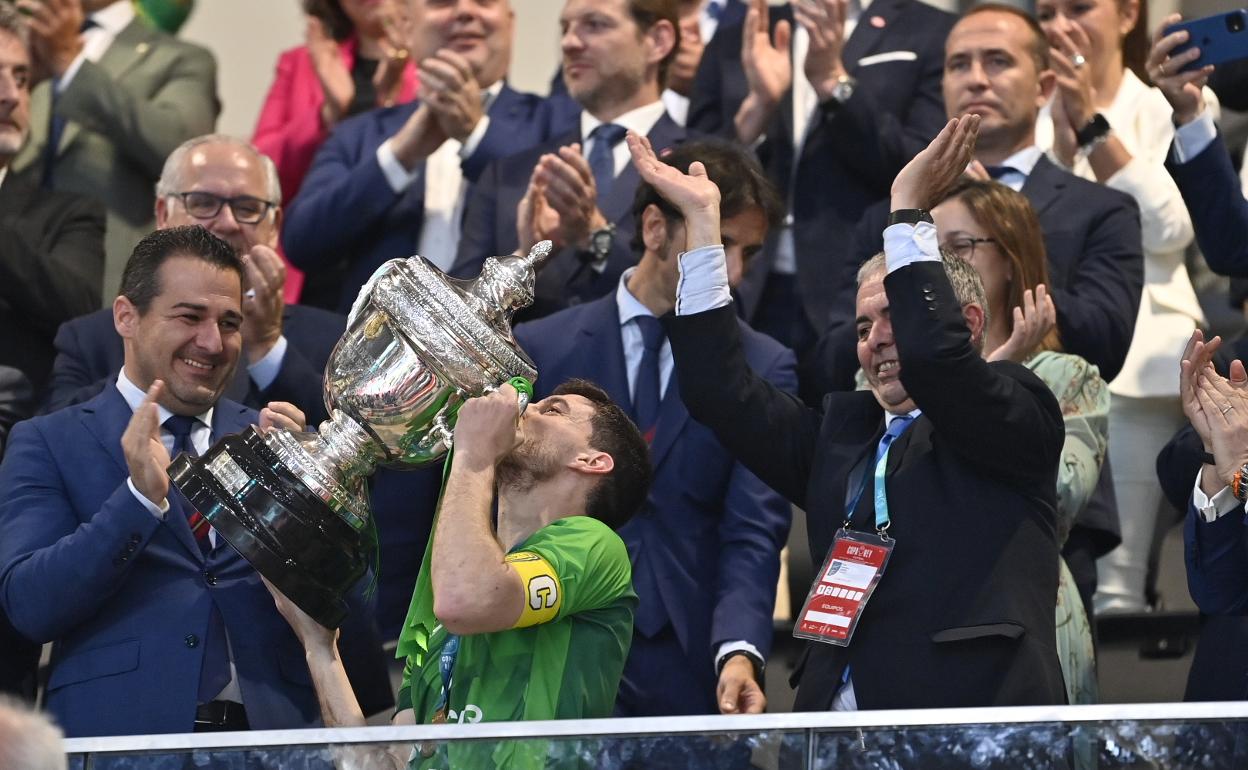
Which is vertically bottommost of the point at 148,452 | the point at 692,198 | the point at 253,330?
the point at 253,330

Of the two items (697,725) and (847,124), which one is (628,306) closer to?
(847,124)

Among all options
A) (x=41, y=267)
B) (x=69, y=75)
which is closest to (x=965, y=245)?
(x=41, y=267)

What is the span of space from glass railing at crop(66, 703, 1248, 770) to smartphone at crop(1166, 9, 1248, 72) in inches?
75.4

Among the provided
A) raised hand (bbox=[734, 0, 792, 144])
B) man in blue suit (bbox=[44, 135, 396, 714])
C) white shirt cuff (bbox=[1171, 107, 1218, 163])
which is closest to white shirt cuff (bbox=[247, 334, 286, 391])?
man in blue suit (bbox=[44, 135, 396, 714])

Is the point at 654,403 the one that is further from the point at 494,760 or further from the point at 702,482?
the point at 494,760

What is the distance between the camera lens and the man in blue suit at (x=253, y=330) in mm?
4562

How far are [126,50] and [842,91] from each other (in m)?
2.15

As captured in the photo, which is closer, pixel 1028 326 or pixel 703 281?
pixel 703 281

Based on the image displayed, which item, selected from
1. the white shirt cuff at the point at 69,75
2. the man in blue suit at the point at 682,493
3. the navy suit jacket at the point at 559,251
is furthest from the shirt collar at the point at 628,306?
A: the white shirt cuff at the point at 69,75

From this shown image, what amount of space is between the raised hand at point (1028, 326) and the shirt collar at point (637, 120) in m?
1.49

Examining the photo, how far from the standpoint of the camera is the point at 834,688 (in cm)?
345

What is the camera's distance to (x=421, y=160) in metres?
5.51

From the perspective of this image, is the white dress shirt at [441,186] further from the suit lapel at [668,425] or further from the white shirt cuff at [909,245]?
the white shirt cuff at [909,245]

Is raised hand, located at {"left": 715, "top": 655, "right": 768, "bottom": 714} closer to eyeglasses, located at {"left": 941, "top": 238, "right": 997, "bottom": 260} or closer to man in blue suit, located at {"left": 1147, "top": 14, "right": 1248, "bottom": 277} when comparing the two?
eyeglasses, located at {"left": 941, "top": 238, "right": 997, "bottom": 260}
